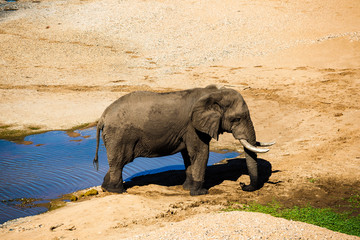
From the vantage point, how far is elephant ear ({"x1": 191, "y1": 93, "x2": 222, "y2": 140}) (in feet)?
28.3

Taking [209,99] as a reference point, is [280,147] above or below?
below

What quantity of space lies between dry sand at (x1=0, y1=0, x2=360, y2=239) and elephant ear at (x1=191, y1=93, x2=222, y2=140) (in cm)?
148

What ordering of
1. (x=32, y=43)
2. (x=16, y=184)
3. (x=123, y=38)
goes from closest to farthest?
(x=16, y=184) < (x=32, y=43) < (x=123, y=38)

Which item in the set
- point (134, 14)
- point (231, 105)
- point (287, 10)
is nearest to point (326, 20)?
point (287, 10)

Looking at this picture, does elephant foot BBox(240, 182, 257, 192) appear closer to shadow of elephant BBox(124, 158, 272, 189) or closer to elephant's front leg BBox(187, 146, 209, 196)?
shadow of elephant BBox(124, 158, 272, 189)

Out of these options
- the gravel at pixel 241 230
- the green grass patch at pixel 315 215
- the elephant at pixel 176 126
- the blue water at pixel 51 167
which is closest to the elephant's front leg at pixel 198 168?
the elephant at pixel 176 126

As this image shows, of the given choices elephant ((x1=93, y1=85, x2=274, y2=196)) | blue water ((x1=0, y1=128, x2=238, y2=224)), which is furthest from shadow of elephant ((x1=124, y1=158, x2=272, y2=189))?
elephant ((x1=93, y1=85, x2=274, y2=196))

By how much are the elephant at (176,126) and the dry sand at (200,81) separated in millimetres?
692

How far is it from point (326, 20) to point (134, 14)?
13.0 meters

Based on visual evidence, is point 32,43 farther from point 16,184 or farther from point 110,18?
point 16,184

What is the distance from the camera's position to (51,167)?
10.8 m

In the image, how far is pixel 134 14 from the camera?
2886cm

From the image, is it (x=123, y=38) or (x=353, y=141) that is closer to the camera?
(x=353, y=141)

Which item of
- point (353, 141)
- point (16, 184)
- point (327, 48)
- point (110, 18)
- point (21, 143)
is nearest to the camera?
point (16, 184)
